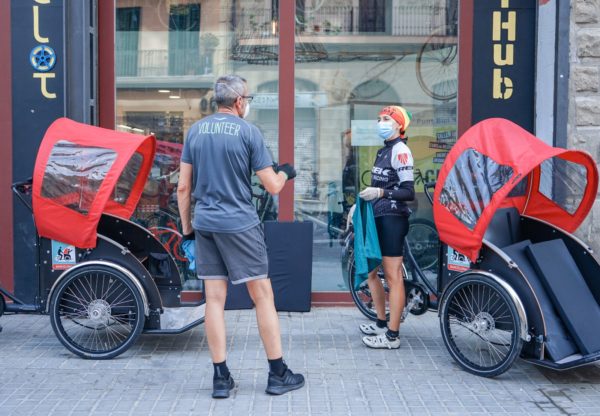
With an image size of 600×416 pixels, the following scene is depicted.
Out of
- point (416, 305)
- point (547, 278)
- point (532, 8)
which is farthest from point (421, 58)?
point (547, 278)

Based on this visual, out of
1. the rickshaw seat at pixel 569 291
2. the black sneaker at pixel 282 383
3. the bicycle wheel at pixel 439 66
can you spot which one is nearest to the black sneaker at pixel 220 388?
the black sneaker at pixel 282 383

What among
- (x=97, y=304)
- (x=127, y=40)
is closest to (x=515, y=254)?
(x=97, y=304)

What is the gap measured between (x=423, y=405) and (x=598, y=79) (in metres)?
3.70

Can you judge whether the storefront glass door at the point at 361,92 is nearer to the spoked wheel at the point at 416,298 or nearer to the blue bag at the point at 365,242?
the spoked wheel at the point at 416,298

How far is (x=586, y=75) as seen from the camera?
7199mm

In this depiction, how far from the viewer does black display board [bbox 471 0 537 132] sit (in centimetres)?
769

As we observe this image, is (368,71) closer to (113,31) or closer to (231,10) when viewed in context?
(231,10)

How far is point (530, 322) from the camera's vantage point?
5359mm

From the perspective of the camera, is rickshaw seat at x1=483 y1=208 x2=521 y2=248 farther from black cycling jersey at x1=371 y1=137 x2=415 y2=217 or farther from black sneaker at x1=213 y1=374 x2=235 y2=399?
black sneaker at x1=213 y1=374 x2=235 y2=399

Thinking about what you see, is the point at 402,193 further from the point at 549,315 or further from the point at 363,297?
the point at 363,297

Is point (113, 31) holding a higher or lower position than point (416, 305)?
higher

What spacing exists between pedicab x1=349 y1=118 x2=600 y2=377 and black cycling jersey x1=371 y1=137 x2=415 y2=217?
367 millimetres

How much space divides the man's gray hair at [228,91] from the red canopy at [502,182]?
5.24 feet

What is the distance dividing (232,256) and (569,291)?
229 cm
